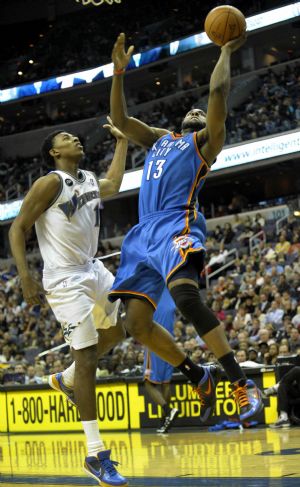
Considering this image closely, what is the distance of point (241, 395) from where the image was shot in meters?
5.66

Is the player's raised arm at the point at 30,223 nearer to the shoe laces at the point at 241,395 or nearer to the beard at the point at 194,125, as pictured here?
the beard at the point at 194,125

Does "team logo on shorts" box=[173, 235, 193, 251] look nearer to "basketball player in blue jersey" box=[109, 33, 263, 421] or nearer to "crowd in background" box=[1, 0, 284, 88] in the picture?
"basketball player in blue jersey" box=[109, 33, 263, 421]

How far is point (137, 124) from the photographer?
6.80 meters

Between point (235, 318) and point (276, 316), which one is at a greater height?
point (235, 318)

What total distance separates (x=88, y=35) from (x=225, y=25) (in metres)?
32.7

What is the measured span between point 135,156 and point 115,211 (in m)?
4.11

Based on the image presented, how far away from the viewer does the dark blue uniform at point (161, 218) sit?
20.1ft

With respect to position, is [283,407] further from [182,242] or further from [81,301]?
[182,242]

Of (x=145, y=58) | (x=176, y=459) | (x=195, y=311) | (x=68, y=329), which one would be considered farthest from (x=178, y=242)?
(x=145, y=58)

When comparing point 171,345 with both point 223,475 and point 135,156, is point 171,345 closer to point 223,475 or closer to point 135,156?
point 223,475

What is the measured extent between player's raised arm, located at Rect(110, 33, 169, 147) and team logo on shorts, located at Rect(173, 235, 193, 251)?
1.19 meters

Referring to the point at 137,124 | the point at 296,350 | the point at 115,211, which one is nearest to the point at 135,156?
the point at 115,211

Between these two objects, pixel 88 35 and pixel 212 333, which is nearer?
pixel 212 333

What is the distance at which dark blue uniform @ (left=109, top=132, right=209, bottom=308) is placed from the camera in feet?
20.1
